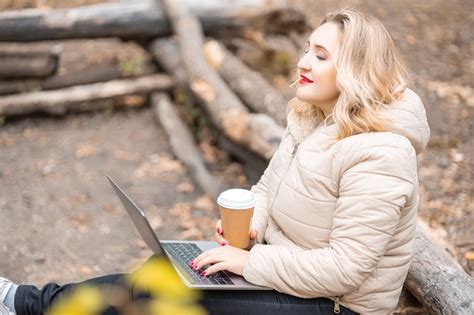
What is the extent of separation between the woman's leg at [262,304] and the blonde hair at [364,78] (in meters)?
0.58

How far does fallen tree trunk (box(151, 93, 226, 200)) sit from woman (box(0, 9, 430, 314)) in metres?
2.50

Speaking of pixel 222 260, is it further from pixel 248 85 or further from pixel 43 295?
pixel 248 85

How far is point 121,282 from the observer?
2.45 metres

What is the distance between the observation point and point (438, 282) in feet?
8.98

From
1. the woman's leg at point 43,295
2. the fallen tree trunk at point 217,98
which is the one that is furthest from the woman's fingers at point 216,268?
the fallen tree trunk at point 217,98

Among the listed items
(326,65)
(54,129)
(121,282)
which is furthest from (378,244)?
(54,129)

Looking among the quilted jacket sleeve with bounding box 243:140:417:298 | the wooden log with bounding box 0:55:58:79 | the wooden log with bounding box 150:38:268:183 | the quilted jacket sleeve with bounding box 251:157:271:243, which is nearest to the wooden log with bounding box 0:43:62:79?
the wooden log with bounding box 0:55:58:79

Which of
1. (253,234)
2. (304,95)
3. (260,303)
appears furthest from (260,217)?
(304,95)

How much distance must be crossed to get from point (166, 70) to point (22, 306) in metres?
4.08

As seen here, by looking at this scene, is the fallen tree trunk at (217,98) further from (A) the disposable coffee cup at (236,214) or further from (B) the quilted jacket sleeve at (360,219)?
(B) the quilted jacket sleeve at (360,219)

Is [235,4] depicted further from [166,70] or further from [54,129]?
[54,129]

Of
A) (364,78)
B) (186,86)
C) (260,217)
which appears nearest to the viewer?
(364,78)

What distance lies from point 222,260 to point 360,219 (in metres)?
0.53

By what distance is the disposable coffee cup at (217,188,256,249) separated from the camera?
2.31 metres
